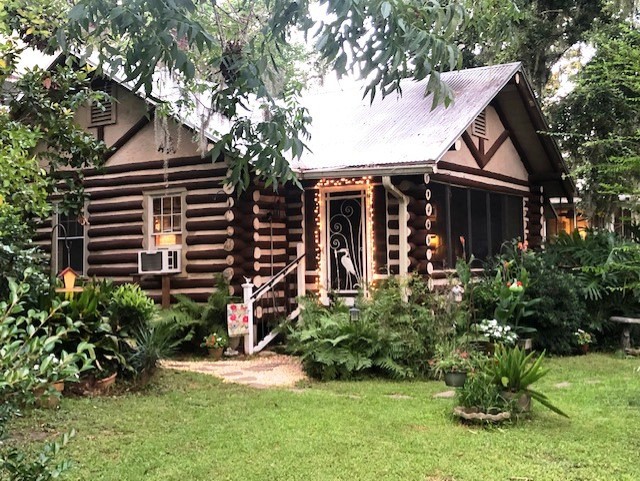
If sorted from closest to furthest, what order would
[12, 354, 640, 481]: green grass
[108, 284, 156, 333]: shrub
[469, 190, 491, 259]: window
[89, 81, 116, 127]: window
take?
[12, 354, 640, 481]: green grass, [108, 284, 156, 333]: shrub, [89, 81, 116, 127]: window, [469, 190, 491, 259]: window

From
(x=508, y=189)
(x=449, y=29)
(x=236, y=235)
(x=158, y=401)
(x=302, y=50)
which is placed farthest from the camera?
(x=302, y=50)

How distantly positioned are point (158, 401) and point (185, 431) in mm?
1460

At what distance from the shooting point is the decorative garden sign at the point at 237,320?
11.0 meters

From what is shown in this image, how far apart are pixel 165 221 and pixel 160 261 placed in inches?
40.2

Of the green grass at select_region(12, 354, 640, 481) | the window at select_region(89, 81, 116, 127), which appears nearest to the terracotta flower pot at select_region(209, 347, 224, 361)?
the green grass at select_region(12, 354, 640, 481)

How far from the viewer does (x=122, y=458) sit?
211 inches

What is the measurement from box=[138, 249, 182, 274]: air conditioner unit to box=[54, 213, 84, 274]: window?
2142 mm

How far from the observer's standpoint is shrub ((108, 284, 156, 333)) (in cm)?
840

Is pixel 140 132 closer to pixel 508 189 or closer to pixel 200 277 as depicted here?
pixel 200 277

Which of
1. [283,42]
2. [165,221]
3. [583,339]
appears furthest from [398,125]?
[283,42]

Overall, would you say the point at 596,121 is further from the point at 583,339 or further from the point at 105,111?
the point at 105,111

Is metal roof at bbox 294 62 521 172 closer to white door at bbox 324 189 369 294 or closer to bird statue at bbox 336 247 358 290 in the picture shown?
white door at bbox 324 189 369 294

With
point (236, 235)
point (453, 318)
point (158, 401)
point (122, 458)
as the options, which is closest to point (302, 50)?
point (236, 235)

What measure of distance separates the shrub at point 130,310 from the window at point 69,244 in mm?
5779
